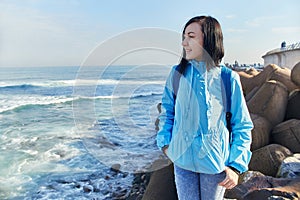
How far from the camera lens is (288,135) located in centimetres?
512

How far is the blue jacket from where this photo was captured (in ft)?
5.66

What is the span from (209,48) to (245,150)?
61 centimetres

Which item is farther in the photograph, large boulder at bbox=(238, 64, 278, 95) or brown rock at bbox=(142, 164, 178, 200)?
large boulder at bbox=(238, 64, 278, 95)

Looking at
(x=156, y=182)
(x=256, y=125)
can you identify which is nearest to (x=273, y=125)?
(x=256, y=125)

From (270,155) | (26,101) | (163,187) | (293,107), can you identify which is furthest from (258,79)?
(26,101)

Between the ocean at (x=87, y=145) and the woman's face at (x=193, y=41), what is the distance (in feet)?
2.79

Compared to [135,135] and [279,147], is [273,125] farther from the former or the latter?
[135,135]

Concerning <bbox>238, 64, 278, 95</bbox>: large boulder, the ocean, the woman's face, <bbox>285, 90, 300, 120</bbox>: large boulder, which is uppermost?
the woman's face

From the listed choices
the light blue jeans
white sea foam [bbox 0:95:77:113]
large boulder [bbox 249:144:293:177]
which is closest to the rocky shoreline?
large boulder [bbox 249:144:293:177]

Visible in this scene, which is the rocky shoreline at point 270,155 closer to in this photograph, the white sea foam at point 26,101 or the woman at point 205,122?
the woman at point 205,122

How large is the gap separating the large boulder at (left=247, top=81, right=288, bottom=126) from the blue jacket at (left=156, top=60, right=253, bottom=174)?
441 centimetres

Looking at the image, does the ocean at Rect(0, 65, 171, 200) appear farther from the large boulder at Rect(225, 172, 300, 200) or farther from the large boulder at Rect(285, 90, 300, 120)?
the large boulder at Rect(285, 90, 300, 120)

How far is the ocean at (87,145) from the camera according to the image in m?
5.55

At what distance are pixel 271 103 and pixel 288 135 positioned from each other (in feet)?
3.18
